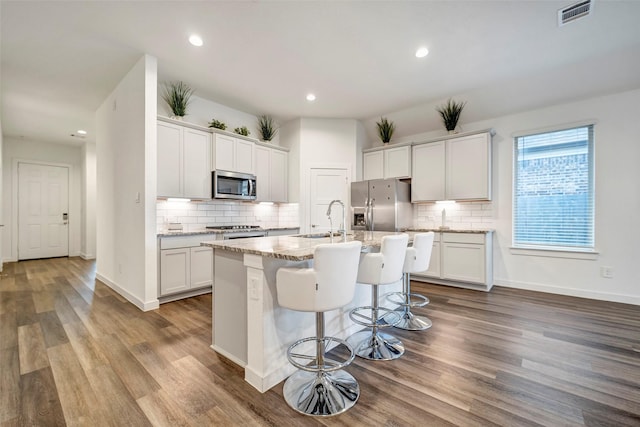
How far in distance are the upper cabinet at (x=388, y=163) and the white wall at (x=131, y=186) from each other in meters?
3.69

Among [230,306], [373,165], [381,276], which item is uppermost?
[373,165]

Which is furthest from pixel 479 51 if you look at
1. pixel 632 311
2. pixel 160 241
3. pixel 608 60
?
pixel 160 241

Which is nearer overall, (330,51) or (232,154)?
(330,51)

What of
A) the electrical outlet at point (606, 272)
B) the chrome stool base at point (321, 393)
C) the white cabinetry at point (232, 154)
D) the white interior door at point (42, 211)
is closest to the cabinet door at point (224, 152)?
the white cabinetry at point (232, 154)

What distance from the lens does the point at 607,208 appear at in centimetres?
368

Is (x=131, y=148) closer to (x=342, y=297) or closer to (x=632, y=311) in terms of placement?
(x=342, y=297)

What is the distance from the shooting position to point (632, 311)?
10.6 ft

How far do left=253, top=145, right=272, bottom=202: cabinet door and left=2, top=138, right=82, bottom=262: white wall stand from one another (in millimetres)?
5705

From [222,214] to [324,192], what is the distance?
1.94 meters

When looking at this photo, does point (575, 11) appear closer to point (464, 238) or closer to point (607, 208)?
point (607, 208)

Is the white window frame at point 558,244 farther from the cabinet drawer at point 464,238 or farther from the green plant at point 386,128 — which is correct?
the green plant at point 386,128

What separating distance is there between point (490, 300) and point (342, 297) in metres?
3.01

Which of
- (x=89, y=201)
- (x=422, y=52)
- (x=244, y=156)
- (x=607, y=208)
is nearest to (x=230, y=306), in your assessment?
(x=244, y=156)

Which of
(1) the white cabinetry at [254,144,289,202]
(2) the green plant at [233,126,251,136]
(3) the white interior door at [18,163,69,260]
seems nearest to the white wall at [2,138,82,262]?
(3) the white interior door at [18,163,69,260]
